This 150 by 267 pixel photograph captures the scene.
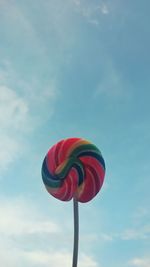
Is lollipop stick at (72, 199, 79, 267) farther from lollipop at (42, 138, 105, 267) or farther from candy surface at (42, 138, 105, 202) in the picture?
candy surface at (42, 138, 105, 202)

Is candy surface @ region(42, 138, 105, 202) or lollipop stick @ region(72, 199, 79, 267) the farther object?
candy surface @ region(42, 138, 105, 202)

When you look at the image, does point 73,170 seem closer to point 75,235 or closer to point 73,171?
point 73,171

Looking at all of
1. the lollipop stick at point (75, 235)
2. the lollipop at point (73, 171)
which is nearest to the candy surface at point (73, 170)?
the lollipop at point (73, 171)

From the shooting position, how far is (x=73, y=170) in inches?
459

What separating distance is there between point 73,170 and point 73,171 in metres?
0.03

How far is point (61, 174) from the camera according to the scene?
11.6 m

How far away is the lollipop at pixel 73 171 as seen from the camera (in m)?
11.6

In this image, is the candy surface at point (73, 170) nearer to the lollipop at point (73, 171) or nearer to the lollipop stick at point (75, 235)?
the lollipop at point (73, 171)

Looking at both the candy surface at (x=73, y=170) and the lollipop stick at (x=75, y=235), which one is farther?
the candy surface at (x=73, y=170)

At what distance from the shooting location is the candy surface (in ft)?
38.0

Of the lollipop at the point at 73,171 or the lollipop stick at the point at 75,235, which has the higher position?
the lollipop at the point at 73,171

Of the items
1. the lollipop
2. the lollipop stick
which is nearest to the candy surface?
the lollipop

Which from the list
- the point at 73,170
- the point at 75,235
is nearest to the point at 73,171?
the point at 73,170

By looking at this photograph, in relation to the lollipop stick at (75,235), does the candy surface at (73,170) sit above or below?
above
